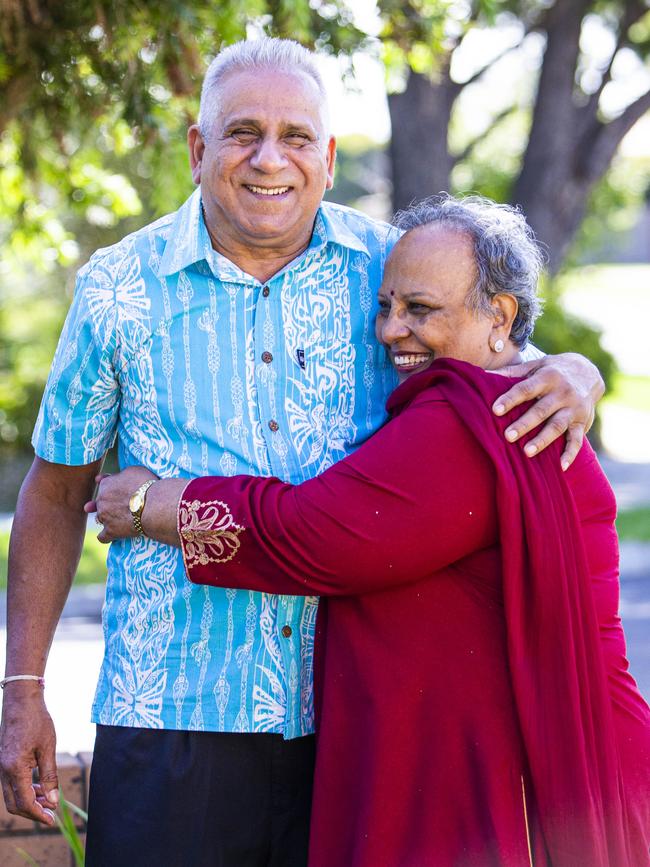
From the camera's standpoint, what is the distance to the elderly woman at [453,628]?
2.17m

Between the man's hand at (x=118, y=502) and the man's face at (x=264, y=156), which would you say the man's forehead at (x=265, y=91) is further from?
the man's hand at (x=118, y=502)

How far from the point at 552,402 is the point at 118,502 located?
2.88 ft

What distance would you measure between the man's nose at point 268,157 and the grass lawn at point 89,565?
7145 mm

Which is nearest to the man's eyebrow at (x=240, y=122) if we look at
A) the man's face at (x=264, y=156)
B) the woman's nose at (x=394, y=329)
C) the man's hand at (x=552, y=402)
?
the man's face at (x=264, y=156)

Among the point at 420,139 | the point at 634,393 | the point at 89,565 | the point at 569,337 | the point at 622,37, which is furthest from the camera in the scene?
the point at 634,393

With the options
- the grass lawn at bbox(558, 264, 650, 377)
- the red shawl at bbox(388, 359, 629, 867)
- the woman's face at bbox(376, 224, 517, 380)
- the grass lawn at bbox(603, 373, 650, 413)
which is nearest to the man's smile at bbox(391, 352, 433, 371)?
the woman's face at bbox(376, 224, 517, 380)

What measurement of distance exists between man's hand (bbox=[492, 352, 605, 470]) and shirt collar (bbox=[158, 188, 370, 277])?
1.66 feet

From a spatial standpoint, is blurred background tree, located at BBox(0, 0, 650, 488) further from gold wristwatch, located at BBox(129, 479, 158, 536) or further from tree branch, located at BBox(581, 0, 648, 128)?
gold wristwatch, located at BBox(129, 479, 158, 536)

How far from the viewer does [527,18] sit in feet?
45.2

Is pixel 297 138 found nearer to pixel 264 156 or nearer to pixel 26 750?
pixel 264 156

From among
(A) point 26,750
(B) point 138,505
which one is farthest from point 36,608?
(B) point 138,505

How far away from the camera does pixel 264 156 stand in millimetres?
2488

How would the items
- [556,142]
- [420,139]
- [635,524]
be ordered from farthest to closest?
1. [556,142]
2. [420,139]
3. [635,524]

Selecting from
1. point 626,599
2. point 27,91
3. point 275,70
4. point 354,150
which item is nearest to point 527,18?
point 626,599
